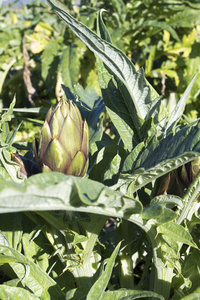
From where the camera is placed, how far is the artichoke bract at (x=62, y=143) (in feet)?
1.24

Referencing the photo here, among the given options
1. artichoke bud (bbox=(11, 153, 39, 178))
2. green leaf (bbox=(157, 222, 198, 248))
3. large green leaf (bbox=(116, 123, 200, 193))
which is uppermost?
large green leaf (bbox=(116, 123, 200, 193))

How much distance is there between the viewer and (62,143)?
379mm

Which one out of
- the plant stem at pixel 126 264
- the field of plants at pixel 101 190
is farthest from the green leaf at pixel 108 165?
the plant stem at pixel 126 264

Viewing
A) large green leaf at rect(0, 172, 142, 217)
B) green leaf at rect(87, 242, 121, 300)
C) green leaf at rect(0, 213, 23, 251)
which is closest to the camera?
large green leaf at rect(0, 172, 142, 217)

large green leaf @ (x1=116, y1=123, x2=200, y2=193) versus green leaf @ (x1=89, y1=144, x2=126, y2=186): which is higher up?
large green leaf @ (x1=116, y1=123, x2=200, y2=193)

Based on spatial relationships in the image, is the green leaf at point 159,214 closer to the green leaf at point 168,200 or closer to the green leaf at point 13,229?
the green leaf at point 168,200

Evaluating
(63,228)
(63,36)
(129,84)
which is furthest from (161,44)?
(63,228)

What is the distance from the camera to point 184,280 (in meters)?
0.43

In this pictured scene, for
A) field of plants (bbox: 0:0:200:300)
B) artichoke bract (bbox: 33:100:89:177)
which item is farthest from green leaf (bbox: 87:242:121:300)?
artichoke bract (bbox: 33:100:89:177)

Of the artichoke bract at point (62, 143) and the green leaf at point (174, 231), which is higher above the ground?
the artichoke bract at point (62, 143)

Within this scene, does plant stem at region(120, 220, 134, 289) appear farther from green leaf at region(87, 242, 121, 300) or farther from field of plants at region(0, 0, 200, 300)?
green leaf at region(87, 242, 121, 300)

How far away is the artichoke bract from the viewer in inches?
14.9

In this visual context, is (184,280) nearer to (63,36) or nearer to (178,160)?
(178,160)

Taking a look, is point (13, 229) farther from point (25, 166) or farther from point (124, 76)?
point (124, 76)
